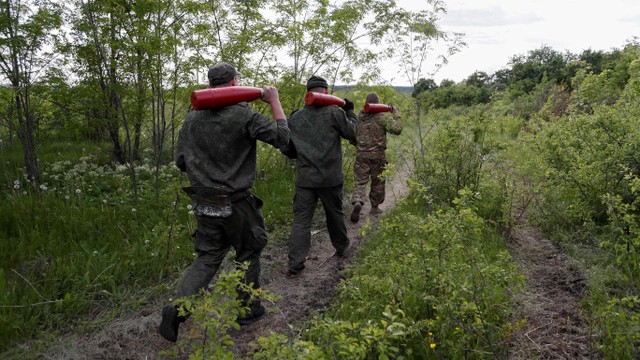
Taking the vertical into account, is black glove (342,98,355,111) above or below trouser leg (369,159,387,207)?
above

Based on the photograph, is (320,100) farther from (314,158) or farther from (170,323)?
(170,323)

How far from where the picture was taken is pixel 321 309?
12.8 feet

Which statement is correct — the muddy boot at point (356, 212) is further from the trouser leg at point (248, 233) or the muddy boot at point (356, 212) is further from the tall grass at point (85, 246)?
the trouser leg at point (248, 233)

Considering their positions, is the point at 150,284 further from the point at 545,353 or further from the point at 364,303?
the point at 545,353

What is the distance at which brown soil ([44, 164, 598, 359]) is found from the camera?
3.21 m

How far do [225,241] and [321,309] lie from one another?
104 centimetres

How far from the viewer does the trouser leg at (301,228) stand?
16.0 feet

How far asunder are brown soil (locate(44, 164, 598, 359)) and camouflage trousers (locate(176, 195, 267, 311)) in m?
0.42

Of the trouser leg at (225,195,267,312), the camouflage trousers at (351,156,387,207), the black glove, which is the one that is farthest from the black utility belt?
the camouflage trousers at (351,156,387,207)

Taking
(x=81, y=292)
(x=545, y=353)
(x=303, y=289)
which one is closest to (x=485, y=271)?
(x=545, y=353)

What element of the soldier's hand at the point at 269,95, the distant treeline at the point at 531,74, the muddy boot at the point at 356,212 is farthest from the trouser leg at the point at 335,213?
the distant treeline at the point at 531,74

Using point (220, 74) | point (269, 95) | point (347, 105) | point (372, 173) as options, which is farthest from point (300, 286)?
point (372, 173)

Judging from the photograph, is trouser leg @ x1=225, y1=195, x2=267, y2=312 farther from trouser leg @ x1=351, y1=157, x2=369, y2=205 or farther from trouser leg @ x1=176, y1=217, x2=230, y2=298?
trouser leg @ x1=351, y1=157, x2=369, y2=205

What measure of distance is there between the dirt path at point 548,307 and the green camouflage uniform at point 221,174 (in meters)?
2.22
